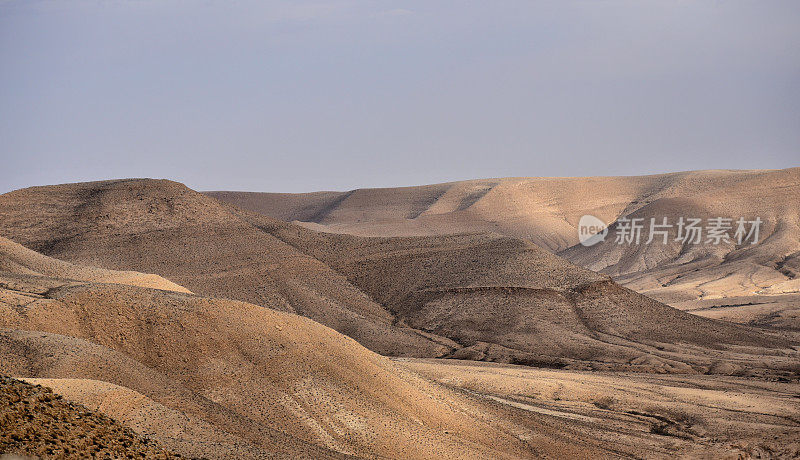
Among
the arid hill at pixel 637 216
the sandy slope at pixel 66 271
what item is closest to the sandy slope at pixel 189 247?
the sandy slope at pixel 66 271

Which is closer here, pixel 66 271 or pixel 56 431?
pixel 56 431

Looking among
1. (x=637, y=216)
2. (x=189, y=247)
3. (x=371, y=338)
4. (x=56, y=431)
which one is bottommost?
(x=371, y=338)

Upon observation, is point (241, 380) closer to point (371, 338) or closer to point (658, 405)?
point (658, 405)

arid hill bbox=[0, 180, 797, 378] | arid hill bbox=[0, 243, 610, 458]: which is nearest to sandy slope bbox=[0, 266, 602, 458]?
arid hill bbox=[0, 243, 610, 458]

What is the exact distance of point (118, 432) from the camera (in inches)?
363

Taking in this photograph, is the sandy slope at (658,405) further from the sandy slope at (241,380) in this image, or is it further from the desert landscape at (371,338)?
the sandy slope at (241,380)

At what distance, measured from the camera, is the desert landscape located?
13.0m

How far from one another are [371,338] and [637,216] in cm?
5251

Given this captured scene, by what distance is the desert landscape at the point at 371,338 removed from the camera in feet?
42.7

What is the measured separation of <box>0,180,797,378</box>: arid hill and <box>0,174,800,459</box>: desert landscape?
132 millimetres

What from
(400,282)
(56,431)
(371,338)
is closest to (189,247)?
(400,282)

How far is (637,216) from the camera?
80062 millimetres

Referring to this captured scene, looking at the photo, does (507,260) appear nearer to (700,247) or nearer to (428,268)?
(428,268)

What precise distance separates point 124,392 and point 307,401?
3694mm
